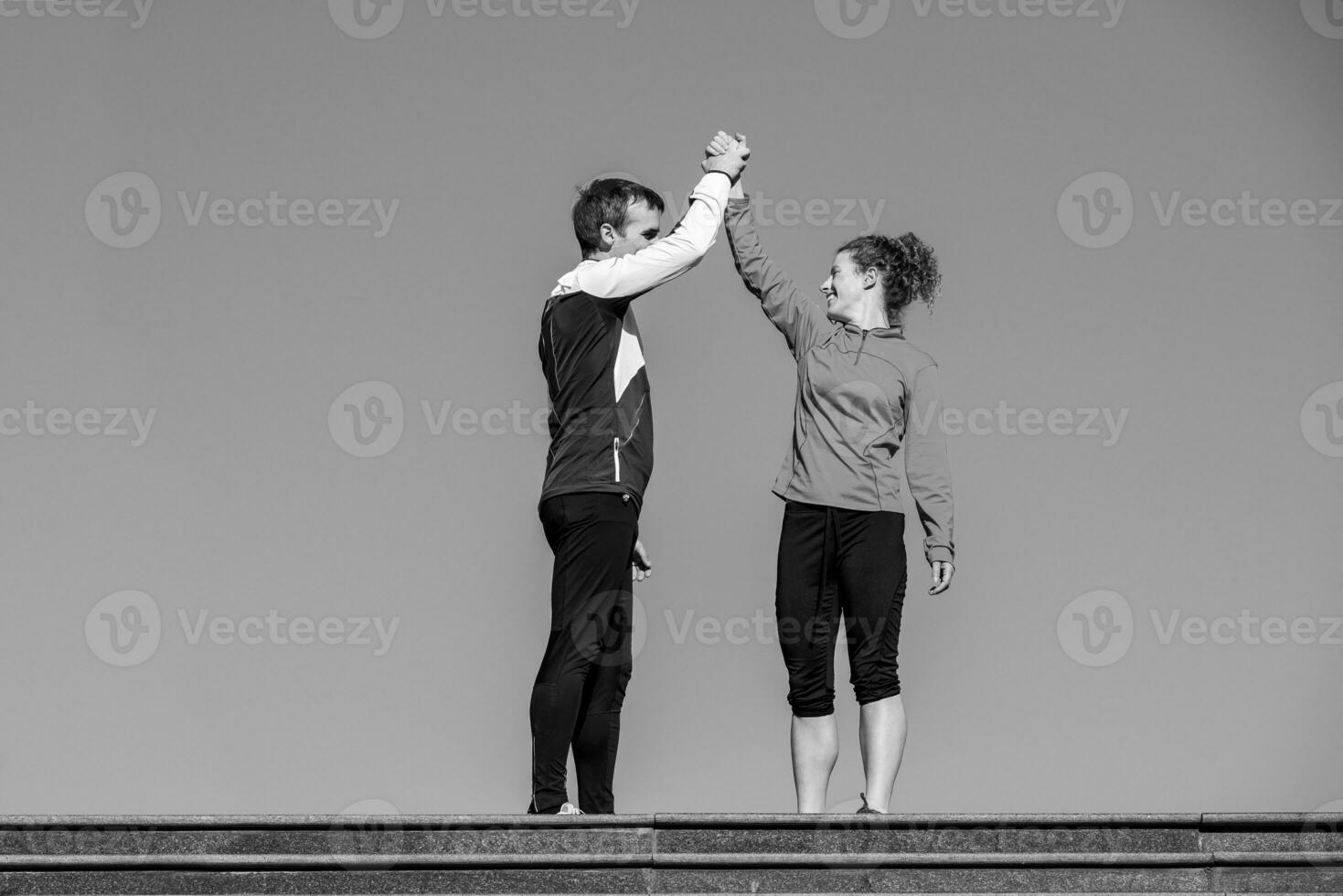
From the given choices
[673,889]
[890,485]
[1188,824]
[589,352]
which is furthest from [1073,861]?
[589,352]

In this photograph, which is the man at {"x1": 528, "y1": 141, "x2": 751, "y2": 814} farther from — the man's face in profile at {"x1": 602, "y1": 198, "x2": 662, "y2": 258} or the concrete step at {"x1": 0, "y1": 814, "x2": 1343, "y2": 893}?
the concrete step at {"x1": 0, "y1": 814, "x2": 1343, "y2": 893}

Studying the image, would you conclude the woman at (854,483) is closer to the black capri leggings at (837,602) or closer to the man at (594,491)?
the black capri leggings at (837,602)

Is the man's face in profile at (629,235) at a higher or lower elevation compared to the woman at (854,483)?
higher

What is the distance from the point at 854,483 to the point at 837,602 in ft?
1.04

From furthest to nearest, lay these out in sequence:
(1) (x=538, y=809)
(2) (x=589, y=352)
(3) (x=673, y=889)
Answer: (2) (x=589, y=352) → (1) (x=538, y=809) → (3) (x=673, y=889)

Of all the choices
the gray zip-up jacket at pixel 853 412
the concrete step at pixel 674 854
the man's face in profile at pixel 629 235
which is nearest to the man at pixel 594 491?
the man's face in profile at pixel 629 235

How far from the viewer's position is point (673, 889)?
3621mm

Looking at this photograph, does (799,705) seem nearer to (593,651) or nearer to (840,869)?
(593,651)

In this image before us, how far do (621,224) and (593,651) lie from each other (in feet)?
3.91

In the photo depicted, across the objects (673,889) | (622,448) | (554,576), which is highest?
(622,448)

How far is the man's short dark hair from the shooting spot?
15.8ft

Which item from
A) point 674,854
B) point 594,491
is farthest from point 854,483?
point 674,854

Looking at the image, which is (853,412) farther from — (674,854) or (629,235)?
(674,854)

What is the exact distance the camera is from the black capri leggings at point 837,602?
452 cm
